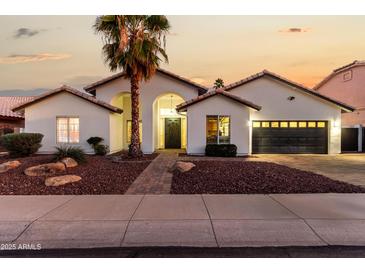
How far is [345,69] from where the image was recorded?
27.2 metres

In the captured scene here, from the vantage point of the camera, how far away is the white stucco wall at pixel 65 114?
64.3 ft

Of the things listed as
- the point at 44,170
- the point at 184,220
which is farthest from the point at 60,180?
the point at 184,220

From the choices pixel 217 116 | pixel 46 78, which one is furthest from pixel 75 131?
pixel 217 116

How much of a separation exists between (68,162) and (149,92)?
389 inches

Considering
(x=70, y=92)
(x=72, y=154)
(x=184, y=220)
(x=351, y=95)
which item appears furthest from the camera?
(x=351, y=95)

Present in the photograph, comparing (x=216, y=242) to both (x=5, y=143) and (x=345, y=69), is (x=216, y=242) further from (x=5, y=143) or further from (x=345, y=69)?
(x=345, y=69)

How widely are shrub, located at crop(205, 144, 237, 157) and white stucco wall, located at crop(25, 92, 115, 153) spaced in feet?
21.9

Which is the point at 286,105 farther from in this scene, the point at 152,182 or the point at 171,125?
the point at 152,182

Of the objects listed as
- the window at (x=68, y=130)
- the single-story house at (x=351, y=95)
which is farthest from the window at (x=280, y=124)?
the window at (x=68, y=130)

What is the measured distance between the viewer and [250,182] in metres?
9.75

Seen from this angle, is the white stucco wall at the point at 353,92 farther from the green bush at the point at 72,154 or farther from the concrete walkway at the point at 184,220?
the green bush at the point at 72,154

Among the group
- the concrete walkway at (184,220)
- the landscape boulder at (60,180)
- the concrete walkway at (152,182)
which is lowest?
the concrete walkway at (184,220)

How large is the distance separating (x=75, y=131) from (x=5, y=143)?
4299 mm

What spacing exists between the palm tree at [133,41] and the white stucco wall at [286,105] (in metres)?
7.57
